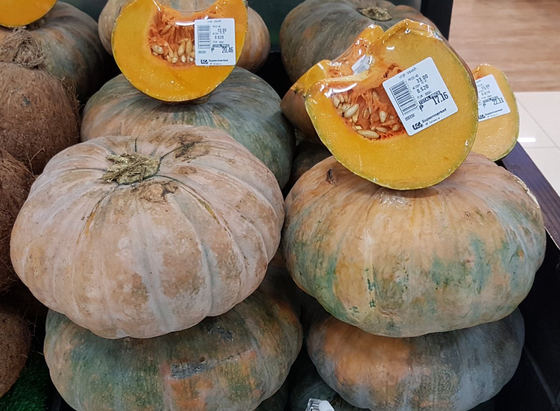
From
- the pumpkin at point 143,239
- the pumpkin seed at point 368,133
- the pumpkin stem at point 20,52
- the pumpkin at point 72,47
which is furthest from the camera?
the pumpkin at point 72,47

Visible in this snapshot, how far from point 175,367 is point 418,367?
405 millimetres

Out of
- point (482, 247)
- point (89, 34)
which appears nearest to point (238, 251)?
point (482, 247)

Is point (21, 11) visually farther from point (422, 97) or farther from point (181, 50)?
point (422, 97)

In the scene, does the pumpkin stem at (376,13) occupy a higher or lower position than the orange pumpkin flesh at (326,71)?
lower

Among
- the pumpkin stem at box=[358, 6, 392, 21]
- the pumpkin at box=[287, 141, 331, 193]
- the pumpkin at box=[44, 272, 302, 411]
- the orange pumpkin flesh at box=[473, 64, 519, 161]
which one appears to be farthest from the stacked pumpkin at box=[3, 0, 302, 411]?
the pumpkin stem at box=[358, 6, 392, 21]

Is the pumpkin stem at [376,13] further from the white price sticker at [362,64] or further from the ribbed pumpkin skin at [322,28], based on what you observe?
the white price sticker at [362,64]

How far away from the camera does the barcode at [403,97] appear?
836 millimetres

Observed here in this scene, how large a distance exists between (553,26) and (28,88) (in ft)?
14.0

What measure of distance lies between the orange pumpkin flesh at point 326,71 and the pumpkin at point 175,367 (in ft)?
1.44

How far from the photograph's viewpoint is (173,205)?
2.51ft

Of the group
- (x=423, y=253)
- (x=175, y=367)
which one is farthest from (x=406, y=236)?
(x=175, y=367)

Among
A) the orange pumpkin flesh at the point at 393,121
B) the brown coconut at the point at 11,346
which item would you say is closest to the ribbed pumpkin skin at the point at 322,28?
the orange pumpkin flesh at the point at 393,121

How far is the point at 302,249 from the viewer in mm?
912

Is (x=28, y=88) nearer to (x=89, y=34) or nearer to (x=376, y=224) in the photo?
(x=89, y=34)
